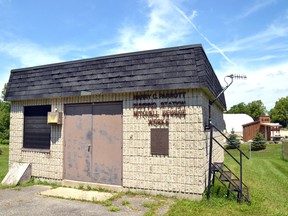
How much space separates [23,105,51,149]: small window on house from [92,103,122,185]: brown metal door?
192 cm

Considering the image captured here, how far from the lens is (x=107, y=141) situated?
295 inches

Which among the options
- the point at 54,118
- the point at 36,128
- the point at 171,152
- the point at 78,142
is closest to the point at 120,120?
the point at 78,142

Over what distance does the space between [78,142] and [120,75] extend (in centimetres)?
248

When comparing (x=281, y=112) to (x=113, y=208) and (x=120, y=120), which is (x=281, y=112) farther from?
(x=113, y=208)

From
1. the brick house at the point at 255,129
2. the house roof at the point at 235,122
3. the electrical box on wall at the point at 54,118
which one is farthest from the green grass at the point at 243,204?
the house roof at the point at 235,122

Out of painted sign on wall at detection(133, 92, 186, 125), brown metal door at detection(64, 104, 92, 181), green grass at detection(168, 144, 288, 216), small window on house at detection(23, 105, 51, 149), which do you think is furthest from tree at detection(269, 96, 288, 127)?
small window on house at detection(23, 105, 51, 149)

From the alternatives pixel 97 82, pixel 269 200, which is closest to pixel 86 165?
pixel 97 82

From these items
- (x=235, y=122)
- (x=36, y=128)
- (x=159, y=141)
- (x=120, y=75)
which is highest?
(x=120, y=75)

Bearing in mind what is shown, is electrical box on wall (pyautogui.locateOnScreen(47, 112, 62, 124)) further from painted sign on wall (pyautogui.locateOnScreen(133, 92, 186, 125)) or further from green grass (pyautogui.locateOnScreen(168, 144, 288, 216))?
green grass (pyautogui.locateOnScreen(168, 144, 288, 216))

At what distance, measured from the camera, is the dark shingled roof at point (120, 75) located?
6512mm

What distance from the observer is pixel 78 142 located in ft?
26.0

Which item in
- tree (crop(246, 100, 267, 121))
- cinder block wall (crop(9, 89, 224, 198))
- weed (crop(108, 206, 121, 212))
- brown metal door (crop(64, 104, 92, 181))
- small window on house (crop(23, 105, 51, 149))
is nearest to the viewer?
weed (crop(108, 206, 121, 212))

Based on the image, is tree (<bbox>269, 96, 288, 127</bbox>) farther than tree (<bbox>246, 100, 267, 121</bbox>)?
Yes

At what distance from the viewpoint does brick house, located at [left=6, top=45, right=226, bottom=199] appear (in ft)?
21.3
